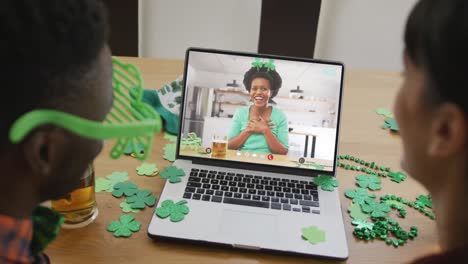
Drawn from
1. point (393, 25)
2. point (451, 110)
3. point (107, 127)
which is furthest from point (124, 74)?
point (393, 25)

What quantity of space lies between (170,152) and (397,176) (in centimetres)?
47

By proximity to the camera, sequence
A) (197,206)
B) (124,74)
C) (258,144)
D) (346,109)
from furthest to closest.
Answer: (346,109), (258,144), (197,206), (124,74)

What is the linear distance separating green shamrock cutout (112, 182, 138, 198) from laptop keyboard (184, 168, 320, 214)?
10 centimetres

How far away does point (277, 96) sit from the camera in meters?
0.98

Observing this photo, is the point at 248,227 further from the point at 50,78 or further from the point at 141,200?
the point at 50,78

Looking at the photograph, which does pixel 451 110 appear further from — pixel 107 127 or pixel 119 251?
pixel 119 251

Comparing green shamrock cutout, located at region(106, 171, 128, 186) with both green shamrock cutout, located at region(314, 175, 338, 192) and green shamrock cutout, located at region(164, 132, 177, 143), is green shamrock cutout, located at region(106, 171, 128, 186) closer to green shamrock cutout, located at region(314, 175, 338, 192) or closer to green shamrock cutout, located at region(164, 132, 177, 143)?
green shamrock cutout, located at region(164, 132, 177, 143)

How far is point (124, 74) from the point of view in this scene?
686mm

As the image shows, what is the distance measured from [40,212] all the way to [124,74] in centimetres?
24

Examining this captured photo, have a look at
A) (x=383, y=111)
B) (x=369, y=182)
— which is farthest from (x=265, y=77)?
(x=383, y=111)

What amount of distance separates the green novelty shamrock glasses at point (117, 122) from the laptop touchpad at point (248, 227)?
9.5 inches

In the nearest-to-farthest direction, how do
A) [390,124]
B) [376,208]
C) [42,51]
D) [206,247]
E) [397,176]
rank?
[42,51], [206,247], [376,208], [397,176], [390,124]

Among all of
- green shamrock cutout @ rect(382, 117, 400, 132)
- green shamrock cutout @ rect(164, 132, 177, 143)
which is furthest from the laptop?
green shamrock cutout @ rect(382, 117, 400, 132)

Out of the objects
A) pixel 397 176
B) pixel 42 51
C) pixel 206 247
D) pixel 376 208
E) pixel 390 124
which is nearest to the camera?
pixel 42 51
